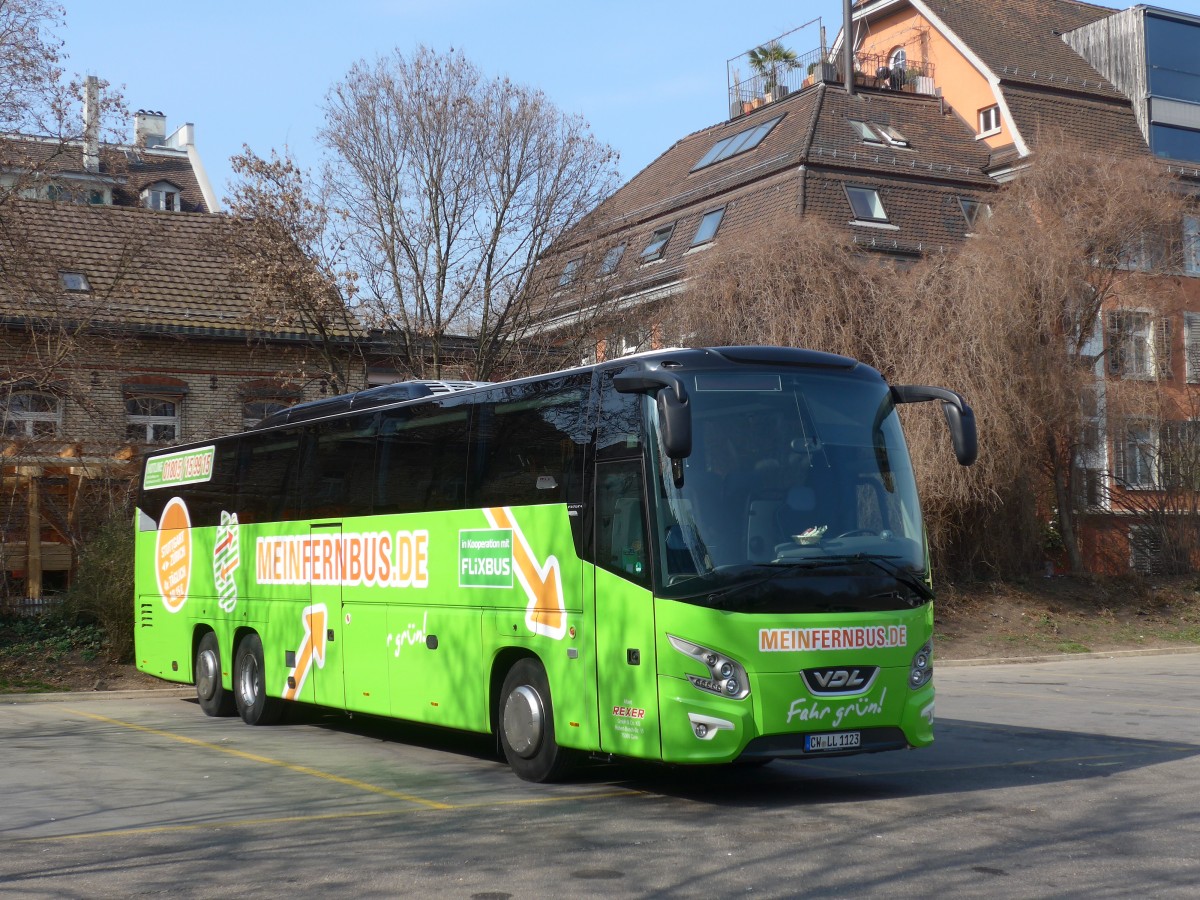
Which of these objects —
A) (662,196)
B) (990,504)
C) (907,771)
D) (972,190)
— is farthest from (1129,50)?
(907,771)

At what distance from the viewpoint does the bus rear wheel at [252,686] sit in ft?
52.5

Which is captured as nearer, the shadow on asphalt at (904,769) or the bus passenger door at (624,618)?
the bus passenger door at (624,618)

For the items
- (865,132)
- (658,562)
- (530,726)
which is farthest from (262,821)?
(865,132)

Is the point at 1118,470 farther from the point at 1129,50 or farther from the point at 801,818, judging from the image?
the point at 801,818

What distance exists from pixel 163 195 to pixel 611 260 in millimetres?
29273

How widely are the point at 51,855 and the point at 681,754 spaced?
13.0 feet

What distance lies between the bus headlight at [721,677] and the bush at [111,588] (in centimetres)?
1318

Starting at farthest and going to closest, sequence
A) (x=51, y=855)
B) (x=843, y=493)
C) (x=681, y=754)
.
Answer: (x=843, y=493), (x=681, y=754), (x=51, y=855)

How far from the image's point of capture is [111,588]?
20891 mm

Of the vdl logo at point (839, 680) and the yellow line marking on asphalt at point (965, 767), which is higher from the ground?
the vdl logo at point (839, 680)

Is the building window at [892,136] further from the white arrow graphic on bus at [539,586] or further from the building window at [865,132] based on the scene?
the white arrow graphic on bus at [539,586]

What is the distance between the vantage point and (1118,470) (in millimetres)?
31203

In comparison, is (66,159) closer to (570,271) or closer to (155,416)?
(570,271)

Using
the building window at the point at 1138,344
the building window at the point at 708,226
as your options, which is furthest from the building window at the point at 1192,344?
the building window at the point at 708,226
